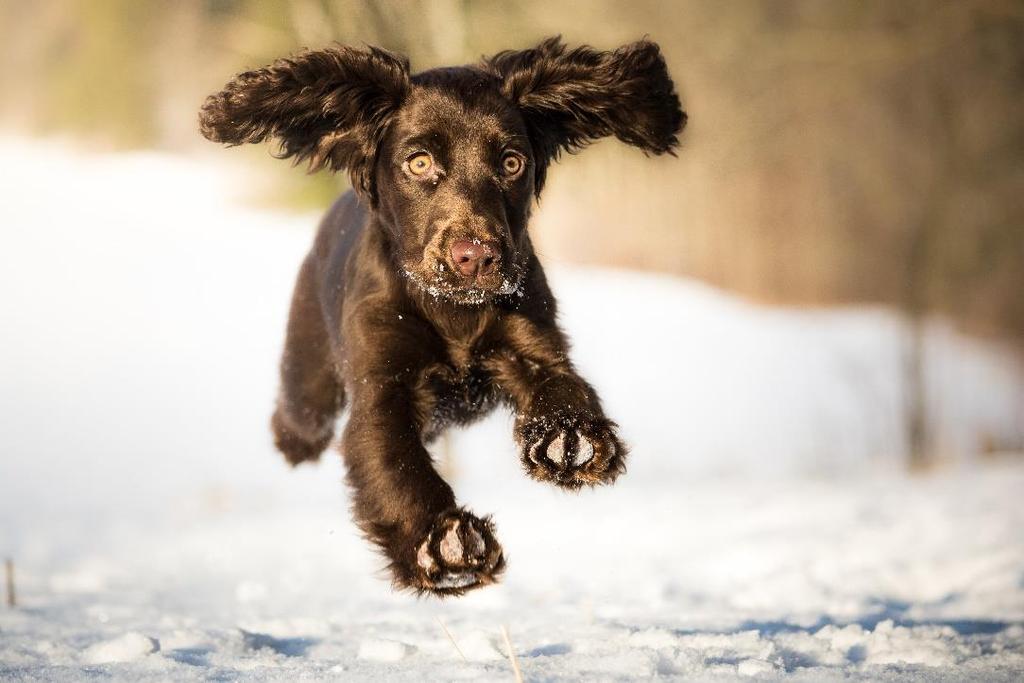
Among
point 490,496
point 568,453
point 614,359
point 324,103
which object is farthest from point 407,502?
point 614,359

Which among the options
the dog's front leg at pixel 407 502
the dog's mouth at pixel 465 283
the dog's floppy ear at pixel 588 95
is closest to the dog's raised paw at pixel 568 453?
the dog's front leg at pixel 407 502

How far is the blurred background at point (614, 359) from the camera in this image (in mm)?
4141

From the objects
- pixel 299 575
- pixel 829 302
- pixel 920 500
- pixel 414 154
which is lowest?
pixel 299 575

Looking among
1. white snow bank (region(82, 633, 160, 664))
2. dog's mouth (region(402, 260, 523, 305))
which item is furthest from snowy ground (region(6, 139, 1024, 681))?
dog's mouth (region(402, 260, 523, 305))

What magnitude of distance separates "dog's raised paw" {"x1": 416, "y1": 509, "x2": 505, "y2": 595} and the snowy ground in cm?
32

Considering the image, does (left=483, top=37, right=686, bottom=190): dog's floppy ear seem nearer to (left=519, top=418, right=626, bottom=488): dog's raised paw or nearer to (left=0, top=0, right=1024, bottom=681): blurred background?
(left=0, top=0, right=1024, bottom=681): blurred background

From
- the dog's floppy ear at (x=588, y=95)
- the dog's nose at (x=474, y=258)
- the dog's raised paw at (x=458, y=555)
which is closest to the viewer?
the dog's raised paw at (x=458, y=555)

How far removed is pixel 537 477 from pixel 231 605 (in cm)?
224

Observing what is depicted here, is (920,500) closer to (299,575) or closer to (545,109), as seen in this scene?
(299,575)

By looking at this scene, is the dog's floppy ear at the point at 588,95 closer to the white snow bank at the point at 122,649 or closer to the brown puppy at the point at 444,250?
the brown puppy at the point at 444,250

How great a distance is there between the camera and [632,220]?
1582 cm

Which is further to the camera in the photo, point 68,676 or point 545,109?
point 545,109

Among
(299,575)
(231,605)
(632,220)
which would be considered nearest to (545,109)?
(231,605)

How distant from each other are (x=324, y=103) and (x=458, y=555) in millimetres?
1630
